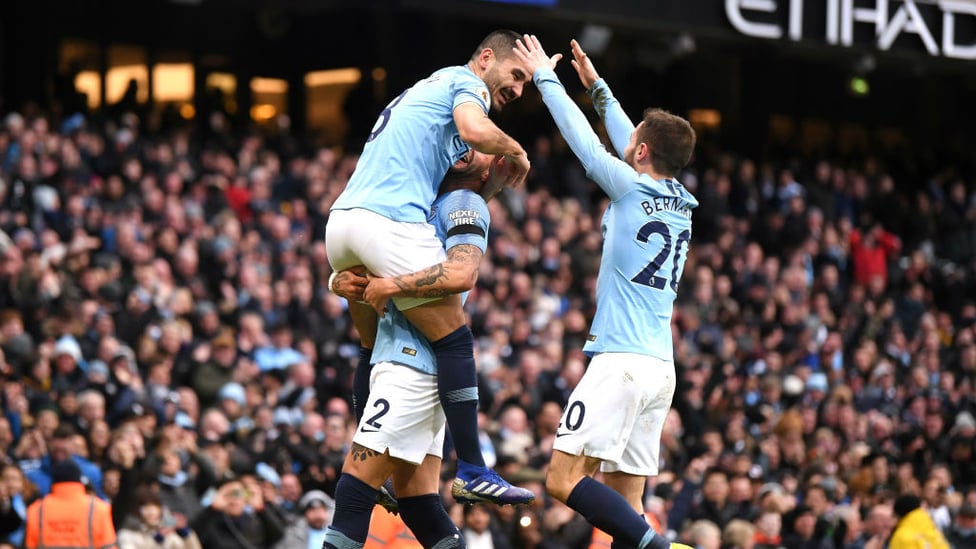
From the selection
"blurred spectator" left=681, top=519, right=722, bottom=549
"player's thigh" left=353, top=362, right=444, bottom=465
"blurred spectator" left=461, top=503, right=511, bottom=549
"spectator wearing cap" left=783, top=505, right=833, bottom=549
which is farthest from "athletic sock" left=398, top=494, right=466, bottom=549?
"spectator wearing cap" left=783, top=505, right=833, bottom=549

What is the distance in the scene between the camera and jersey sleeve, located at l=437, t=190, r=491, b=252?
24.7 ft

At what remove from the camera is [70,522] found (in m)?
11.4

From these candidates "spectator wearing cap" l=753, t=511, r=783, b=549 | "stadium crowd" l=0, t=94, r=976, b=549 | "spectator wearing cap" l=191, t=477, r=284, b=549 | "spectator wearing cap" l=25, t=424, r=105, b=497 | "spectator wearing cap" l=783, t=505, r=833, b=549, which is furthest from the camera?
"spectator wearing cap" l=783, t=505, r=833, b=549

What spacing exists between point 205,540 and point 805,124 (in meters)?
20.7

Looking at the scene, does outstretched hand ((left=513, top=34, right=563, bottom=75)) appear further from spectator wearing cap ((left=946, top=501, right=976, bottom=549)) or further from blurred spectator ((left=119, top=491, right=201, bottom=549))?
spectator wearing cap ((left=946, top=501, right=976, bottom=549))

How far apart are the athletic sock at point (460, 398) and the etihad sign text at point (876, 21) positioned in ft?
55.1

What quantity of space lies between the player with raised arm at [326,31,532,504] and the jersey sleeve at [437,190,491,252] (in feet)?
0.27

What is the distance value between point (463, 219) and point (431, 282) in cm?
38

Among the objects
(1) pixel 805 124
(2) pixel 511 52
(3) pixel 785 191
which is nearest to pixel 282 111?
(3) pixel 785 191

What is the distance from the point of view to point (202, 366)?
15406mm

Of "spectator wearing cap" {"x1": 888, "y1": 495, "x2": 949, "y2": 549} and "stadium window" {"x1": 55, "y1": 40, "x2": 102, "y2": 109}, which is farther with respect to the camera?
"stadium window" {"x1": 55, "y1": 40, "x2": 102, "y2": 109}

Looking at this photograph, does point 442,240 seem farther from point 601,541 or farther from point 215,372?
point 215,372

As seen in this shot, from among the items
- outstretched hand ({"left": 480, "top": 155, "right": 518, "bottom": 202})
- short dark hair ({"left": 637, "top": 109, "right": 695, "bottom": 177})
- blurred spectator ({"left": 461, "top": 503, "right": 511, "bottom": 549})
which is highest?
short dark hair ({"left": 637, "top": 109, "right": 695, "bottom": 177})

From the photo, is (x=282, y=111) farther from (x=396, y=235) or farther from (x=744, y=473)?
(x=396, y=235)
